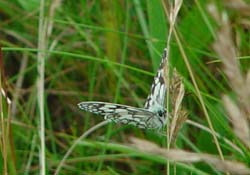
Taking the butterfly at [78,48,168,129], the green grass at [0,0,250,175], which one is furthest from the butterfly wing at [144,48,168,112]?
the green grass at [0,0,250,175]

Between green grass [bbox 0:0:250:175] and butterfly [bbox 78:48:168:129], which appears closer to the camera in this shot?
butterfly [bbox 78:48:168:129]

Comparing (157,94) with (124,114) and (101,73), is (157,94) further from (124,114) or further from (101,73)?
(101,73)

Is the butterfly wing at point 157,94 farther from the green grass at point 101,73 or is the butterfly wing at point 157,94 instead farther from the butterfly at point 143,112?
the green grass at point 101,73

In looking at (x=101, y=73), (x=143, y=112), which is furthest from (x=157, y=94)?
(x=101, y=73)

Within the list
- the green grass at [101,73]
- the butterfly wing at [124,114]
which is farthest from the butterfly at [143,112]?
the green grass at [101,73]

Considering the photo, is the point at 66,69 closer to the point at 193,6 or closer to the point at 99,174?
the point at 193,6

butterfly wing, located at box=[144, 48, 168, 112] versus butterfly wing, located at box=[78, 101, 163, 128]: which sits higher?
butterfly wing, located at box=[144, 48, 168, 112]

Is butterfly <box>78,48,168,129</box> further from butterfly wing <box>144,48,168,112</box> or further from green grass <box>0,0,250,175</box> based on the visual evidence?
green grass <box>0,0,250,175</box>

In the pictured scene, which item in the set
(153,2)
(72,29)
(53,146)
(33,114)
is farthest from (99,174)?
(72,29)
